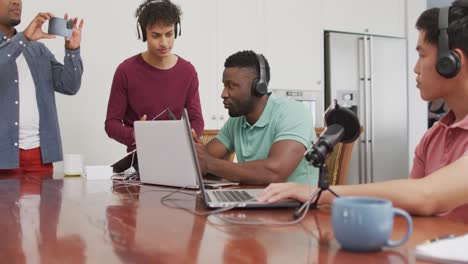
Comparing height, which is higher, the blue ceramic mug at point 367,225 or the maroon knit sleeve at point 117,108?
the maroon knit sleeve at point 117,108

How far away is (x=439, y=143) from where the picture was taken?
138 cm

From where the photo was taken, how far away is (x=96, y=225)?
98 cm

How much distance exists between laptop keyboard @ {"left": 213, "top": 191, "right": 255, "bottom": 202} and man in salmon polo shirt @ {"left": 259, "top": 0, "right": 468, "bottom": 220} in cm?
6

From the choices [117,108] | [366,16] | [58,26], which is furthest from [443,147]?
[366,16]

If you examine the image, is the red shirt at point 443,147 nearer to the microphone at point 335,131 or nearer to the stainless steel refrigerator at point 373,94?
the microphone at point 335,131

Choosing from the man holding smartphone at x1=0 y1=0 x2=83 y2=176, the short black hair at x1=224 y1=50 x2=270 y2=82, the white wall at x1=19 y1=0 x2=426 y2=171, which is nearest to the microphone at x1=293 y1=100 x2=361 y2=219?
the short black hair at x1=224 y1=50 x2=270 y2=82

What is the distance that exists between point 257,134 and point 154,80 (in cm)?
61

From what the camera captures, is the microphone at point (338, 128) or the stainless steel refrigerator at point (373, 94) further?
the stainless steel refrigerator at point (373, 94)

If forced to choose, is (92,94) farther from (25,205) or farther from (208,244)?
(208,244)

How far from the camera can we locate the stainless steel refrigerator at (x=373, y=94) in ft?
14.2

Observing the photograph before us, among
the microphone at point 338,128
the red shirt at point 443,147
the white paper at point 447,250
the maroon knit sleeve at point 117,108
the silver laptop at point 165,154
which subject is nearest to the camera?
the white paper at point 447,250

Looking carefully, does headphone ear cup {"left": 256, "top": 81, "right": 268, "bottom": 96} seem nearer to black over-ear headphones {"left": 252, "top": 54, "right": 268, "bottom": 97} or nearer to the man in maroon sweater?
black over-ear headphones {"left": 252, "top": 54, "right": 268, "bottom": 97}

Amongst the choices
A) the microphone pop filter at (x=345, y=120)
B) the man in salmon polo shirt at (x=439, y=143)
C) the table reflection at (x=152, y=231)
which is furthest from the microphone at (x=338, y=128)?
the table reflection at (x=152, y=231)

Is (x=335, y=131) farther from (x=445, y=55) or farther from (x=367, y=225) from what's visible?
(x=445, y=55)
